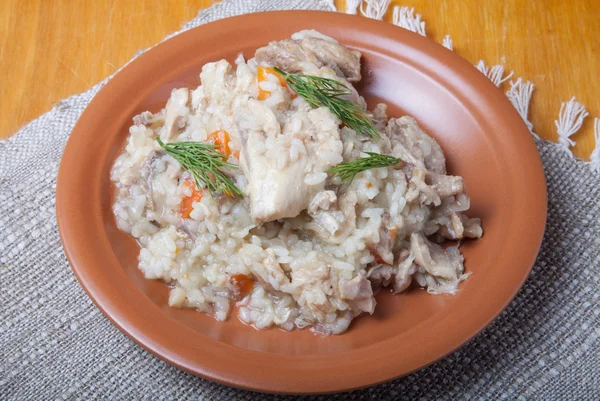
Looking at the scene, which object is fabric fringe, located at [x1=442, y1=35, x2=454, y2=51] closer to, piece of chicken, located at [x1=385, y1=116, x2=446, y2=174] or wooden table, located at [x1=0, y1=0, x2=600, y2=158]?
wooden table, located at [x1=0, y1=0, x2=600, y2=158]

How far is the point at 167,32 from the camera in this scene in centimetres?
527

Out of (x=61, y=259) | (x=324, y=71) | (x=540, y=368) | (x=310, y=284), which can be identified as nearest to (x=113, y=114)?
(x=61, y=259)

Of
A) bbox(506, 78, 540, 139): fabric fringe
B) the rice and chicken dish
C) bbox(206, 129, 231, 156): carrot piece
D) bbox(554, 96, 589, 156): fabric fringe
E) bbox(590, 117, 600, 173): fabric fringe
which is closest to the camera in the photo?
the rice and chicken dish

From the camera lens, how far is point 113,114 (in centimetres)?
416

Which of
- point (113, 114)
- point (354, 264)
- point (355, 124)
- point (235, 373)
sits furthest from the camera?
point (113, 114)

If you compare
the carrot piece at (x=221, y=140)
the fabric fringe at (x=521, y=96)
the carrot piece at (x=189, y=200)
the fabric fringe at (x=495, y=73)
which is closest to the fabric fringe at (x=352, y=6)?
the fabric fringe at (x=495, y=73)

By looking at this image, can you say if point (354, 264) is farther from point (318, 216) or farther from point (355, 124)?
point (355, 124)

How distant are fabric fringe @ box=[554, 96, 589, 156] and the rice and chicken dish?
47.5 inches

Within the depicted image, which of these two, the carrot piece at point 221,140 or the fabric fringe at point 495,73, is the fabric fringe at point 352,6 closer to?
the fabric fringe at point 495,73

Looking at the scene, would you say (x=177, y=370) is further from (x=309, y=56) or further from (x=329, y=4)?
(x=329, y=4)

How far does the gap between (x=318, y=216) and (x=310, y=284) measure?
1.23 ft

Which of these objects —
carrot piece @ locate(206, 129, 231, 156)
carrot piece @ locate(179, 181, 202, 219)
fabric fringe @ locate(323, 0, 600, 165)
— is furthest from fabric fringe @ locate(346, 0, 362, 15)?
carrot piece @ locate(179, 181, 202, 219)

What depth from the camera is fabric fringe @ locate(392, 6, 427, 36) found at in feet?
17.1

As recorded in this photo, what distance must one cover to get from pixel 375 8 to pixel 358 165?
2.13 meters
